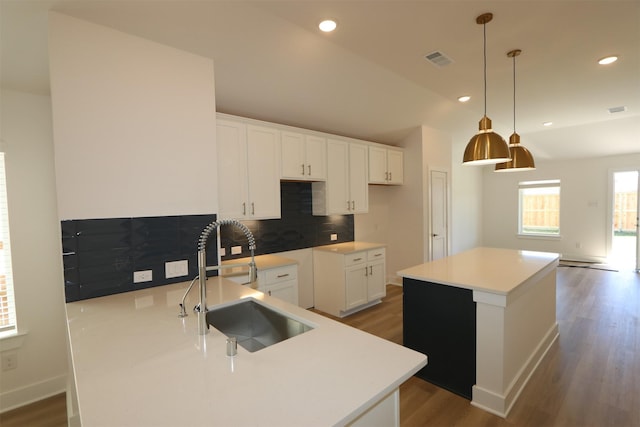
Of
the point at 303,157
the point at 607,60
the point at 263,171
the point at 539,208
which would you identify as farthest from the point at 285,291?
the point at 539,208

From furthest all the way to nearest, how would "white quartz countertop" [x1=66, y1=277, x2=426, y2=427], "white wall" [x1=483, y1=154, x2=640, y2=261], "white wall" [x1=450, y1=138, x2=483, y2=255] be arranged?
"white wall" [x1=450, y1=138, x2=483, y2=255] → "white wall" [x1=483, y1=154, x2=640, y2=261] → "white quartz countertop" [x1=66, y1=277, x2=426, y2=427]

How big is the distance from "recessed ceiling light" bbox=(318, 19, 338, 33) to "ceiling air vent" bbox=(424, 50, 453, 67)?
1009 mm

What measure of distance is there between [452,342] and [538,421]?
2.21ft

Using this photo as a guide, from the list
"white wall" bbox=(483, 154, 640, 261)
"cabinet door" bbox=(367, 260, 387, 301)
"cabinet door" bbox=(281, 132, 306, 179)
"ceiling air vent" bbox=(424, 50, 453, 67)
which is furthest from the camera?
"white wall" bbox=(483, 154, 640, 261)

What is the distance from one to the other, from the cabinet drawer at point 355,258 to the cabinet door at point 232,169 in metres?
1.51

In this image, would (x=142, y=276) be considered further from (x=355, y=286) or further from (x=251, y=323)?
(x=355, y=286)

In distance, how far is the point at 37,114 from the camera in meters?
2.42

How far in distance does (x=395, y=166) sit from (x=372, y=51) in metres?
2.44

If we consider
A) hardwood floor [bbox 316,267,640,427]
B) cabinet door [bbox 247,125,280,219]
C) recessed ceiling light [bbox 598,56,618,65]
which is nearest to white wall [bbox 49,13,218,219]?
cabinet door [bbox 247,125,280,219]

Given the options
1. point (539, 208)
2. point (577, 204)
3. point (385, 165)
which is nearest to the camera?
point (385, 165)

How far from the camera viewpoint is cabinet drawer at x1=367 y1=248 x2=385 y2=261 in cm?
416

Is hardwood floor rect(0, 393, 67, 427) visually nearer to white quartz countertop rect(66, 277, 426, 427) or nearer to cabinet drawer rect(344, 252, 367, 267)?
white quartz countertop rect(66, 277, 426, 427)

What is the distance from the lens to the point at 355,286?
12.9ft

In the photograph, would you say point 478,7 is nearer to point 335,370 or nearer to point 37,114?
point 335,370
